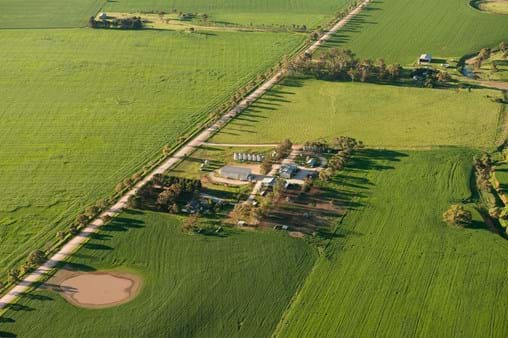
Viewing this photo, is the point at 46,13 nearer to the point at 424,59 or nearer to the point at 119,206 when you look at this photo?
the point at 119,206

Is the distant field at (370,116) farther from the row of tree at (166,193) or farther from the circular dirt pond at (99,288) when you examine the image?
the circular dirt pond at (99,288)

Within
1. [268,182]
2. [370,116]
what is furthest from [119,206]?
[370,116]

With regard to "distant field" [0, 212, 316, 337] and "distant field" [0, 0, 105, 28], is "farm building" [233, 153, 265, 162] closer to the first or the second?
"distant field" [0, 212, 316, 337]

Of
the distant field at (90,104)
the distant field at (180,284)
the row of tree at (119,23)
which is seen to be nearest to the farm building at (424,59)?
the distant field at (90,104)

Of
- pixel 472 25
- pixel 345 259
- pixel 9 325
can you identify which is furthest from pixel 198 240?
pixel 472 25

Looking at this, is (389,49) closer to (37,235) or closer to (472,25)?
(472,25)

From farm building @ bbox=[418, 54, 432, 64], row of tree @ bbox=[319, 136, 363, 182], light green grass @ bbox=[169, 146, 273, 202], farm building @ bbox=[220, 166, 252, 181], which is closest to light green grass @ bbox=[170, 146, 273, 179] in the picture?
light green grass @ bbox=[169, 146, 273, 202]
